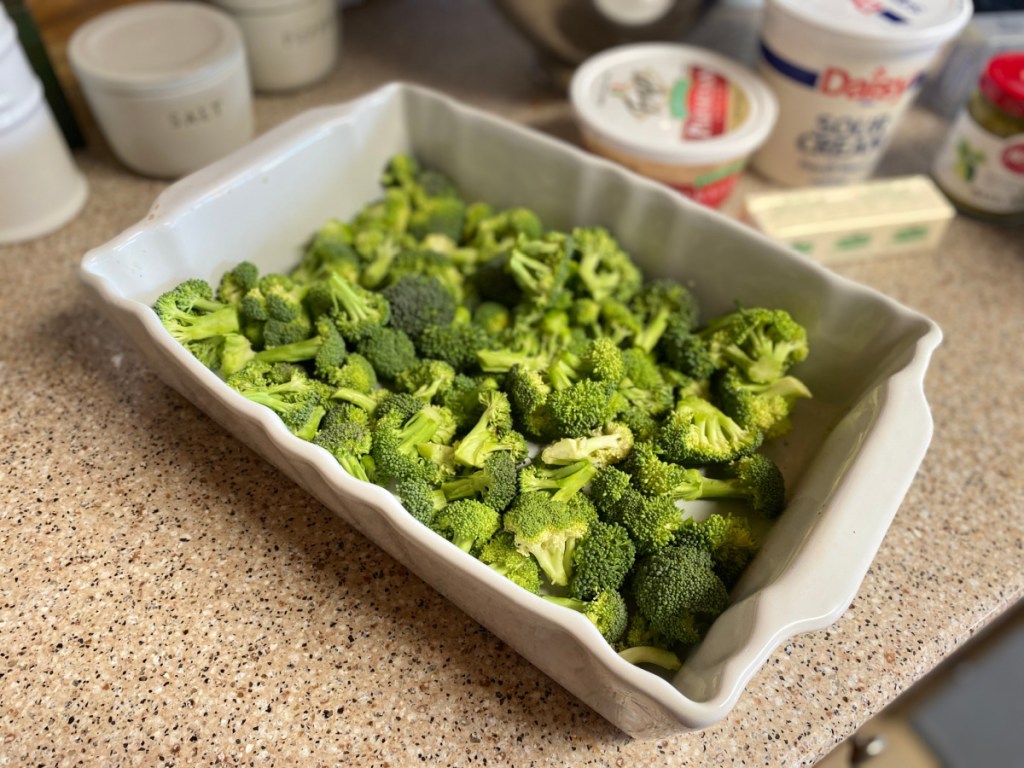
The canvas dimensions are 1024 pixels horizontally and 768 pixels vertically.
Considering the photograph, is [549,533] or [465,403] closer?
[549,533]

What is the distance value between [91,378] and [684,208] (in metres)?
0.69

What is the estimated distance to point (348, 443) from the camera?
69 cm

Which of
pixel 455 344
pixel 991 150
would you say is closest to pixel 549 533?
pixel 455 344

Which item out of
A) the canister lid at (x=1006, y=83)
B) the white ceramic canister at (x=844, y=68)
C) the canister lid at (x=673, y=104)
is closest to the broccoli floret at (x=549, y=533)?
the canister lid at (x=673, y=104)

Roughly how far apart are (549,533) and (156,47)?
0.86 metres

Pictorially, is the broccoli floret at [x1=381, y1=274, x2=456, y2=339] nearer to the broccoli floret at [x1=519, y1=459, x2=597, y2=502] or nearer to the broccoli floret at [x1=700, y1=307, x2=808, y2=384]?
the broccoli floret at [x1=519, y1=459, x2=597, y2=502]

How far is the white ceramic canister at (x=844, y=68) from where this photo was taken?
939 millimetres

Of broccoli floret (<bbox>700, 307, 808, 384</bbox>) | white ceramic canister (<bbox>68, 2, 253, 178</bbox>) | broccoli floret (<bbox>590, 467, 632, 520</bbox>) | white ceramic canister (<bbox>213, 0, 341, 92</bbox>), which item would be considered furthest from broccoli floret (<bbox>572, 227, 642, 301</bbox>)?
white ceramic canister (<bbox>213, 0, 341, 92</bbox>)

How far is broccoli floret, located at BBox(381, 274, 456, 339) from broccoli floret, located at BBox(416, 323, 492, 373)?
0.01 metres

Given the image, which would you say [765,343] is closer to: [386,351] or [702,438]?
[702,438]

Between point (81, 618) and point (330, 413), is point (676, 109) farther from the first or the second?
point (81, 618)

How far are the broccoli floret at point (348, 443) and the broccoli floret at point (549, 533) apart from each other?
0.47ft

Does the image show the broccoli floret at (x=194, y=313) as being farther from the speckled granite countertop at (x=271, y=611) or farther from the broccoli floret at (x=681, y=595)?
the broccoli floret at (x=681, y=595)

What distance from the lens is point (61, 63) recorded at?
1201 millimetres
